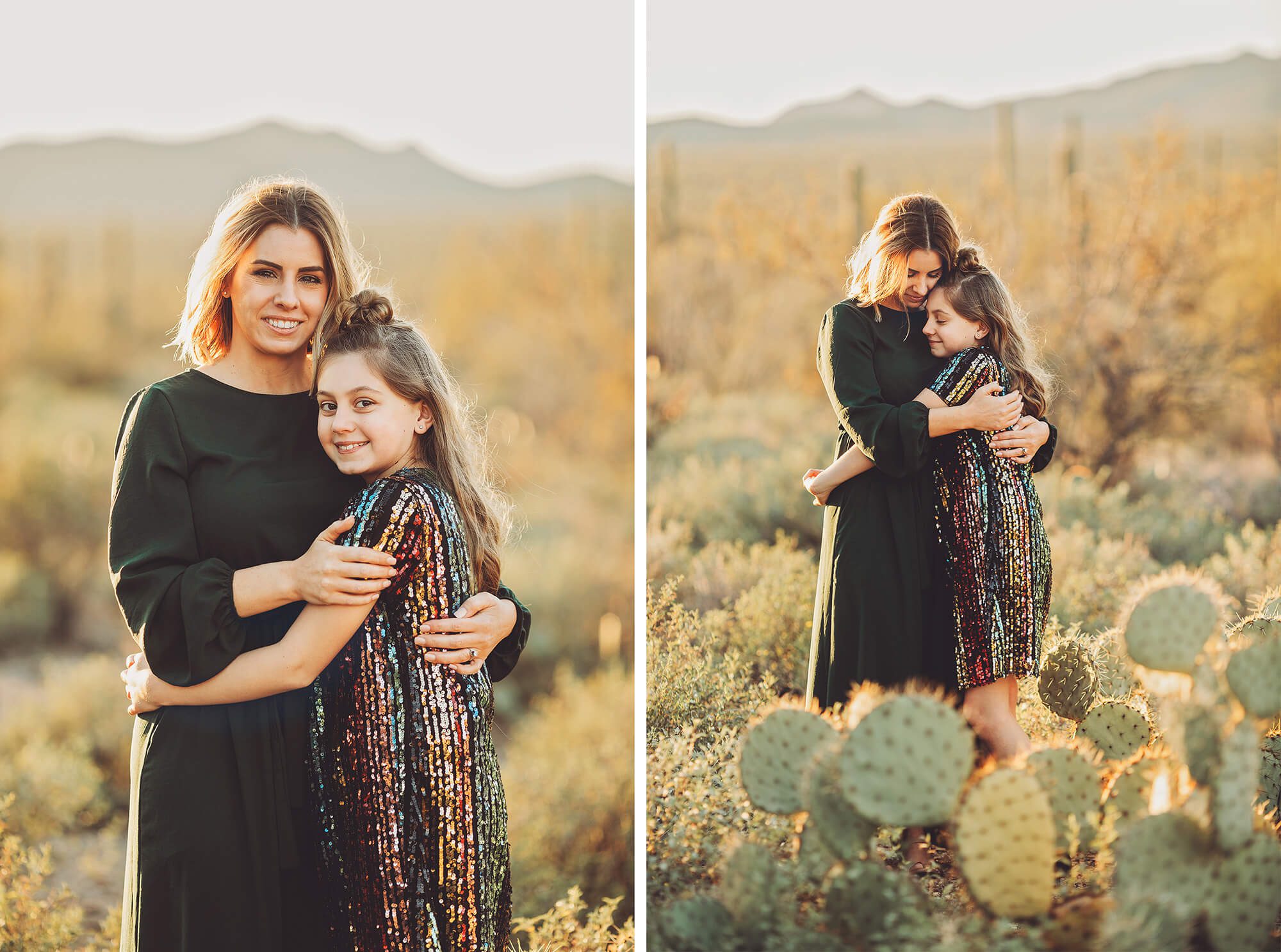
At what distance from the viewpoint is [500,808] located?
2.51m

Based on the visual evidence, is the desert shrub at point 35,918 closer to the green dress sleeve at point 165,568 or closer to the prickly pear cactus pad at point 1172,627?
the green dress sleeve at point 165,568

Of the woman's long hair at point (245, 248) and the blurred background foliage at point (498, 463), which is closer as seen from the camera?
the woman's long hair at point (245, 248)

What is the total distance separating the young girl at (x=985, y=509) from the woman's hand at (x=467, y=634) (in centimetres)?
124

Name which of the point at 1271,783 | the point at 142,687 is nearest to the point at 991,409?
the point at 1271,783

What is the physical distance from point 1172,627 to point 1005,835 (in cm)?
77

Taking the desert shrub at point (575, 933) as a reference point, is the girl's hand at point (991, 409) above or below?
above

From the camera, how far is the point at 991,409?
9.80 feet

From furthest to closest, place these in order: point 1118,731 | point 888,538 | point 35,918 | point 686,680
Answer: point 686,680
point 35,918
point 1118,731
point 888,538

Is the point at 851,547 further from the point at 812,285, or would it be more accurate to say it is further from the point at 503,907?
the point at 812,285

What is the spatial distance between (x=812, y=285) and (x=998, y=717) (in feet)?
17.6

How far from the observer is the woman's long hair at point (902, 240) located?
3086mm

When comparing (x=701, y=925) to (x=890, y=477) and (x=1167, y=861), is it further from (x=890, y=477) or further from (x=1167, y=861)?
(x=890, y=477)

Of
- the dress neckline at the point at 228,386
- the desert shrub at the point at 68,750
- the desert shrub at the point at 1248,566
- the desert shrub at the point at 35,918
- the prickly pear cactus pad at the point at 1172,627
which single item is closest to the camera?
the dress neckline at the point at 228,386

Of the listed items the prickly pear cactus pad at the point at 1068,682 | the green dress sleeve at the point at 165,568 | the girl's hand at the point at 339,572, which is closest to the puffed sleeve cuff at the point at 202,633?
the green dress sleeve at the point at 165,568
